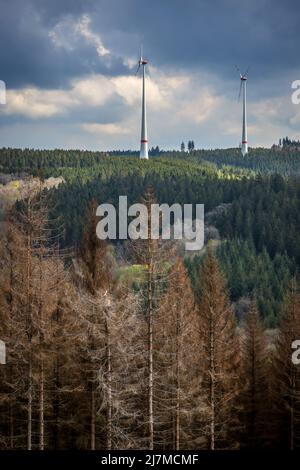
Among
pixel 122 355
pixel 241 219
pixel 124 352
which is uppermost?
pixel 241 219

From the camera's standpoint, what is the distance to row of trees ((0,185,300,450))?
24.4 metres

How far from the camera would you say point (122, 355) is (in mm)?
24453

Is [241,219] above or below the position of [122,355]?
above

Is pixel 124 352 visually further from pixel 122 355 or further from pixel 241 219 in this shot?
pixel 241 219

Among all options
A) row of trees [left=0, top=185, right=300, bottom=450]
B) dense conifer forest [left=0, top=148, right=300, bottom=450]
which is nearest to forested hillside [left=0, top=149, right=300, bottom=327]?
row of trees [left=0, top=185, right=300, bottom=450]

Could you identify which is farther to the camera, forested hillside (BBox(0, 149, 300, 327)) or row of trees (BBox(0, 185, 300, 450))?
forested hillside (BBox(0, 149, 300, 327))

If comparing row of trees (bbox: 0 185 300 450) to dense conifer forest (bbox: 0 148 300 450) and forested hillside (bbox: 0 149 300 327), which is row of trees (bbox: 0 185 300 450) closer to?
dense conifer forest (bbox: 0 148 300 450)

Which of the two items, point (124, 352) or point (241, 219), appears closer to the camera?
point (124, 352)

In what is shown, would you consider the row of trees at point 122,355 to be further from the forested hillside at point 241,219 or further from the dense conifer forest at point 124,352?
the forested hillside at point 241,219

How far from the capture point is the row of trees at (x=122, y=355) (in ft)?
80.0

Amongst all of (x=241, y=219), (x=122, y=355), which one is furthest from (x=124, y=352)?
(x=241, y=219)

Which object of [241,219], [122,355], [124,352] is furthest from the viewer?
[241,219]
